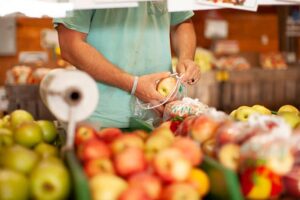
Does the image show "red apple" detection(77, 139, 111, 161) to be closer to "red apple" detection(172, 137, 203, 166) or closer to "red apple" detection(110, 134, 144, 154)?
"red apple" detection(110, 134, 144, 154)

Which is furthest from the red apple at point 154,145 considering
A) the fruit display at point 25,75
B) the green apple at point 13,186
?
the fruit display at point 25,75

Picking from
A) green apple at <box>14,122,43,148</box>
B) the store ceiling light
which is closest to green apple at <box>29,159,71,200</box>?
green apple at <box>14,122,43,148</box>

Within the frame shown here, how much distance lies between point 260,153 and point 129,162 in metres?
0.35

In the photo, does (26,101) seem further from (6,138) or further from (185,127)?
(185,127)

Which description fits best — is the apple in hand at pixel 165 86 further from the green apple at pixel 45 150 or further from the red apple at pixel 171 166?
the red apple at pixel 171 166

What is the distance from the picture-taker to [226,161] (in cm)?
137

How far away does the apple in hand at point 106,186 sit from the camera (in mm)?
1225

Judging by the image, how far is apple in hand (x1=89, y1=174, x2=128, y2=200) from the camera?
122 cm

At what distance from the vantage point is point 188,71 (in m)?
2.26

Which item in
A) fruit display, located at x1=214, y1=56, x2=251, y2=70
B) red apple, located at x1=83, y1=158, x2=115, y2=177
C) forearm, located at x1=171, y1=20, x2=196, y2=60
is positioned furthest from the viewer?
fruit display, located at x1=214, y1=56, x2=251, y2=70

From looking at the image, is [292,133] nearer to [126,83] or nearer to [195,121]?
[195,121]

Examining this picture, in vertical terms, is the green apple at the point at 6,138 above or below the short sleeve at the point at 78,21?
below

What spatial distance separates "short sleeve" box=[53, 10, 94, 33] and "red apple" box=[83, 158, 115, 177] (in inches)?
36.4

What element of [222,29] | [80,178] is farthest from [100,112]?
[222,29]
